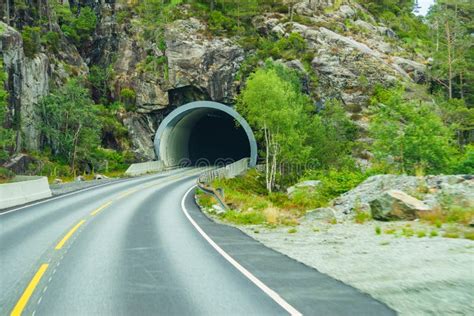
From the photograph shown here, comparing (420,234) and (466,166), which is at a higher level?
(466,166)

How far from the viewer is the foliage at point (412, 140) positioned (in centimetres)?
2428

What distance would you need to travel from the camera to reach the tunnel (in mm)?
42031

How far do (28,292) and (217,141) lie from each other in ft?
187

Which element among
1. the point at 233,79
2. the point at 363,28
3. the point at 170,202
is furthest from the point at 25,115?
the point at 363,28

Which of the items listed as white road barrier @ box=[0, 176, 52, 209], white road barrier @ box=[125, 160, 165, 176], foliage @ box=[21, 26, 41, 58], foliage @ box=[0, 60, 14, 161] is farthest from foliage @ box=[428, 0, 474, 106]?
foliage @ box=[21, 26, 41, 58]

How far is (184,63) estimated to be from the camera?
45969mm

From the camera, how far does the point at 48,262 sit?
7895 millimetres

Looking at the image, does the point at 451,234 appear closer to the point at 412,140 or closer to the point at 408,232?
the point at 408,232

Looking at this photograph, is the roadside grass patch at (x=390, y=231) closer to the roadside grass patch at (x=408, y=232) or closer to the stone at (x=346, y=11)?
the roadside grass patch at (x=408, y=232)

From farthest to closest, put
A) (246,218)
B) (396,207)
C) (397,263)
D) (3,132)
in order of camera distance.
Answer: (3,132)
(246,218)
(396,207)
(397,263)

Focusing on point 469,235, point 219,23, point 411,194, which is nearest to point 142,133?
point 219,23

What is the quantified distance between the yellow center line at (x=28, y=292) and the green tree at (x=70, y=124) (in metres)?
33.5

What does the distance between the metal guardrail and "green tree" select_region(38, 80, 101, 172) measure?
14585 mm

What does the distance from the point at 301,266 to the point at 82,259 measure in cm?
436
